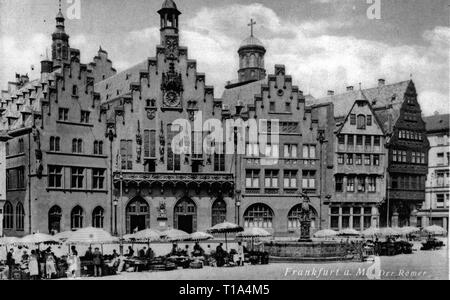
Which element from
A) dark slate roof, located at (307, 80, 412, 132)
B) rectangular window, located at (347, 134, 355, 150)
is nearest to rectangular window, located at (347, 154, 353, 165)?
rectangular window, located at (347, 134, 355, 150)

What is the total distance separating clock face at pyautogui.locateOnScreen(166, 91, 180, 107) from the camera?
56.5 m

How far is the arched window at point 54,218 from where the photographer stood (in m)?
52.2

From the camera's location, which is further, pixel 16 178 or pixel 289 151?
pixel 289 151

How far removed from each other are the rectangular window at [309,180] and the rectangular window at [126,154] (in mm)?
16908

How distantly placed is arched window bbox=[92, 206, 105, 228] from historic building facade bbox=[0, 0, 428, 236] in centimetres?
9

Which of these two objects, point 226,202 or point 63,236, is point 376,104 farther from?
point 63,236

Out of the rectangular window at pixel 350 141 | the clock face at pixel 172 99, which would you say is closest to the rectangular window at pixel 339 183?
the rectangular window at pixel 350 141

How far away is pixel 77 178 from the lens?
177 feet

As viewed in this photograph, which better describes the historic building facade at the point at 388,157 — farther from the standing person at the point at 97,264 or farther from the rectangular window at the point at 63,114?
the standing person at the point at 97,264

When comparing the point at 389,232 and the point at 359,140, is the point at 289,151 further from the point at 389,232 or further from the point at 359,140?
the point at 389,232

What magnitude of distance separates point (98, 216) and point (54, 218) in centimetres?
398

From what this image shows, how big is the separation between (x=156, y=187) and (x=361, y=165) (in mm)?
21643

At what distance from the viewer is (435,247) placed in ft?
158

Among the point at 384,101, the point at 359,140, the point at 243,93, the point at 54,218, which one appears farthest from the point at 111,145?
the point at 384,101
